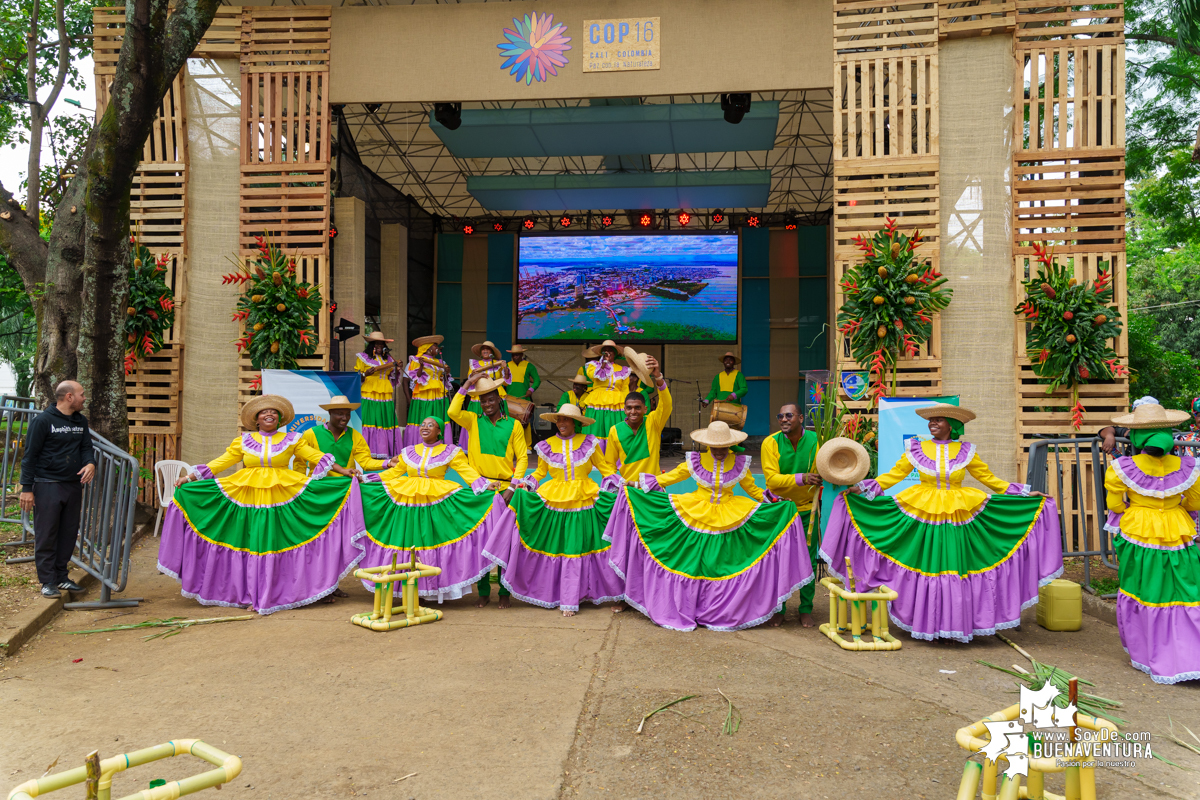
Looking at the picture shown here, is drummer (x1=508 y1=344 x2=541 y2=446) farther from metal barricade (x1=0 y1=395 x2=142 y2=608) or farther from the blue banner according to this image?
metal barricade (x1=0 y1=395 x2=142 y2=608)

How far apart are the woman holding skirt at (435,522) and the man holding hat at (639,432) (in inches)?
48.2

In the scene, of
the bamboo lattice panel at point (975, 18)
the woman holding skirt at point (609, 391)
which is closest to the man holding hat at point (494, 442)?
the woman holding skirt at point (609, 391)

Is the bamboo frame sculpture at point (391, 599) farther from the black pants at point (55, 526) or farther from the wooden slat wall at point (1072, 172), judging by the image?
the wooden slat wall at point (1072, 172)

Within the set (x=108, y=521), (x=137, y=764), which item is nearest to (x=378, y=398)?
(x=108, y=521)

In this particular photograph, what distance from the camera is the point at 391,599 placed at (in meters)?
5.77

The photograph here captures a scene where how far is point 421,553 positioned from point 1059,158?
763cm

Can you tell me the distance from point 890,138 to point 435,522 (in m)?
6.52

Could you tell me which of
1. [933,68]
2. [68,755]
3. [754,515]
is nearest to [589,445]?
[754,515]

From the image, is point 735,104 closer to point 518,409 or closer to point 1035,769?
point 518,409

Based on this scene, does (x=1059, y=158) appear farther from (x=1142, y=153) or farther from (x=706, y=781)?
(x=706, y=781)

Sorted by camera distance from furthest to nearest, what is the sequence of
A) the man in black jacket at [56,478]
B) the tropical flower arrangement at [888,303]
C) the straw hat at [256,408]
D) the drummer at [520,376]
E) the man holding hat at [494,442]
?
the drummer at [520,376] < the tropical flower arrangement at [888,303] < the man holding hat at [494,442] < the straw hat at [256,408] < the man in black jacket at [56,478]

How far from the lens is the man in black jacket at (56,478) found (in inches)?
235

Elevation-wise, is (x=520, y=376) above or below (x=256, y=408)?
above

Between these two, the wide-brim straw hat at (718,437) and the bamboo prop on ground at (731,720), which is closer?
the bamboo prop on ground at (731,720)
